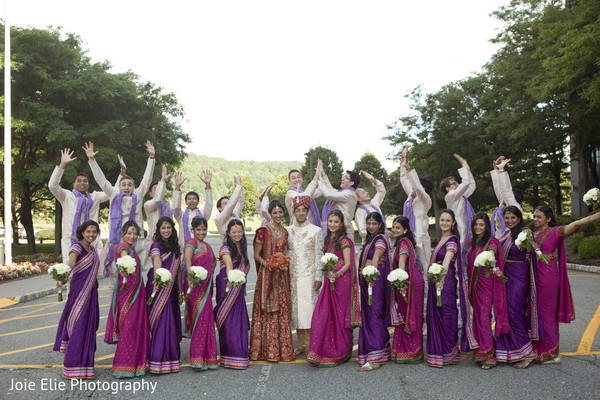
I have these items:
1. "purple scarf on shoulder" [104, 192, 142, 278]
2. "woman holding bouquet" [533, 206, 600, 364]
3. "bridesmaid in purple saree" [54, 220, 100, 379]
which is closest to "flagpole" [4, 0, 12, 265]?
"purple scarf on shoulder" [104, 192, 142, 278]

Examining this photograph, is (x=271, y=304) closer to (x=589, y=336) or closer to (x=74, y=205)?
(x=74, y=205)

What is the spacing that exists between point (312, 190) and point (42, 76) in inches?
582

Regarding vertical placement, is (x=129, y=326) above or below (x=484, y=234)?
below

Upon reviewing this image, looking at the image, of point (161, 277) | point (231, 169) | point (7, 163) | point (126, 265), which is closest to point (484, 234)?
point (161, 277)

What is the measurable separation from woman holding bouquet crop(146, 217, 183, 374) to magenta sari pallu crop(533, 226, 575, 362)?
4.13 m

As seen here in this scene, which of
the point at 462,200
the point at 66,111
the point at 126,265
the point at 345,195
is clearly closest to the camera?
the point at 126,265

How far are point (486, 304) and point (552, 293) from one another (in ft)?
2.71

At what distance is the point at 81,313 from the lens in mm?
5277

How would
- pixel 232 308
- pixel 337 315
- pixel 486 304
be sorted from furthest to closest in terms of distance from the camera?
pixel 232 308
pixel 337 315
pixel 486 304

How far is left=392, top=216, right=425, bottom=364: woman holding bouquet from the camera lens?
5.51m

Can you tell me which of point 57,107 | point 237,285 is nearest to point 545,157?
point 57,107

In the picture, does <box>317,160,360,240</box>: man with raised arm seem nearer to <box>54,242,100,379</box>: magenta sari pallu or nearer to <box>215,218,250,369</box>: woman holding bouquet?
<box>215,218,250,369</box>: woman holding bouquet

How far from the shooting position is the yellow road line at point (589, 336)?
5.95 meters

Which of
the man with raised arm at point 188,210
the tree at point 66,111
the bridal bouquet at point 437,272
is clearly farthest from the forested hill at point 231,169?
the bridal bouquet at point 437,272
